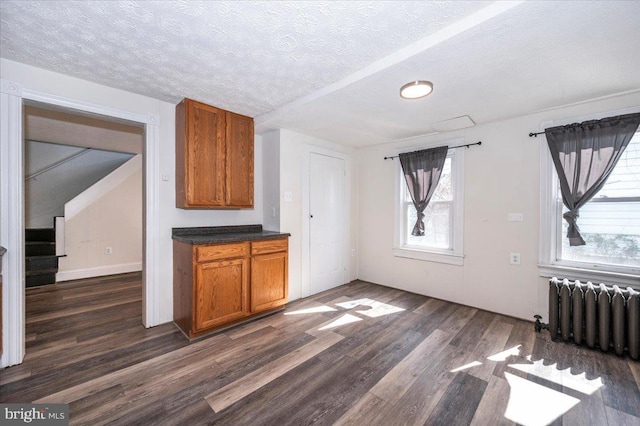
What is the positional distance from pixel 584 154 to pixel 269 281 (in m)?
3.53

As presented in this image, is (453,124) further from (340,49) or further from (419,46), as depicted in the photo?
(340,49)

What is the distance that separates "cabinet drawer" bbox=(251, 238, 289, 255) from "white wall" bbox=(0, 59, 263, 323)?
0.68 metres

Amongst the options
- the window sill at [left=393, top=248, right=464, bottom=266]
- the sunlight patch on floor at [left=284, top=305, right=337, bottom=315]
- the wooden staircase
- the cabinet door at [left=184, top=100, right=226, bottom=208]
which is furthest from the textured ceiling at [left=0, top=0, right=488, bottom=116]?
the wooden staircase

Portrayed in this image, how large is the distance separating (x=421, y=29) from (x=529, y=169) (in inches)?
87.4

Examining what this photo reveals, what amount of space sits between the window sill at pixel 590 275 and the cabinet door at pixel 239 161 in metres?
3.42

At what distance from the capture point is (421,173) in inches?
146

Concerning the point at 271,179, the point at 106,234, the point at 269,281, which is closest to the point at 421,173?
the point at 271,179

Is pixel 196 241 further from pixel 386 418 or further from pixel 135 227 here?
pixel 135 227

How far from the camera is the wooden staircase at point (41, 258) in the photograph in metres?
→ 4.01

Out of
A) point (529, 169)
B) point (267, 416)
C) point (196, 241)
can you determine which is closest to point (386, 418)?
point (267, 416)

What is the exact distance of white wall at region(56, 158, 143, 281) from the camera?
447cm

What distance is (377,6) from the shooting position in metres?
1.47

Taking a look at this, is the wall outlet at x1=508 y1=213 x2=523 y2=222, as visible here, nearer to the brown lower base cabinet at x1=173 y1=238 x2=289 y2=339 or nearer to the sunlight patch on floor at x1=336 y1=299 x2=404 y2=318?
the sunlight patch on floor at x1=336 y1=299 x2=404 y2=318

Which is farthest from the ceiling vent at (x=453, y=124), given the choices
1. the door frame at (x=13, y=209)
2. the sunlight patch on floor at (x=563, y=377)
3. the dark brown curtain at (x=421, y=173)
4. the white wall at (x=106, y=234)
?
the white wall at (x=106, y=234)
